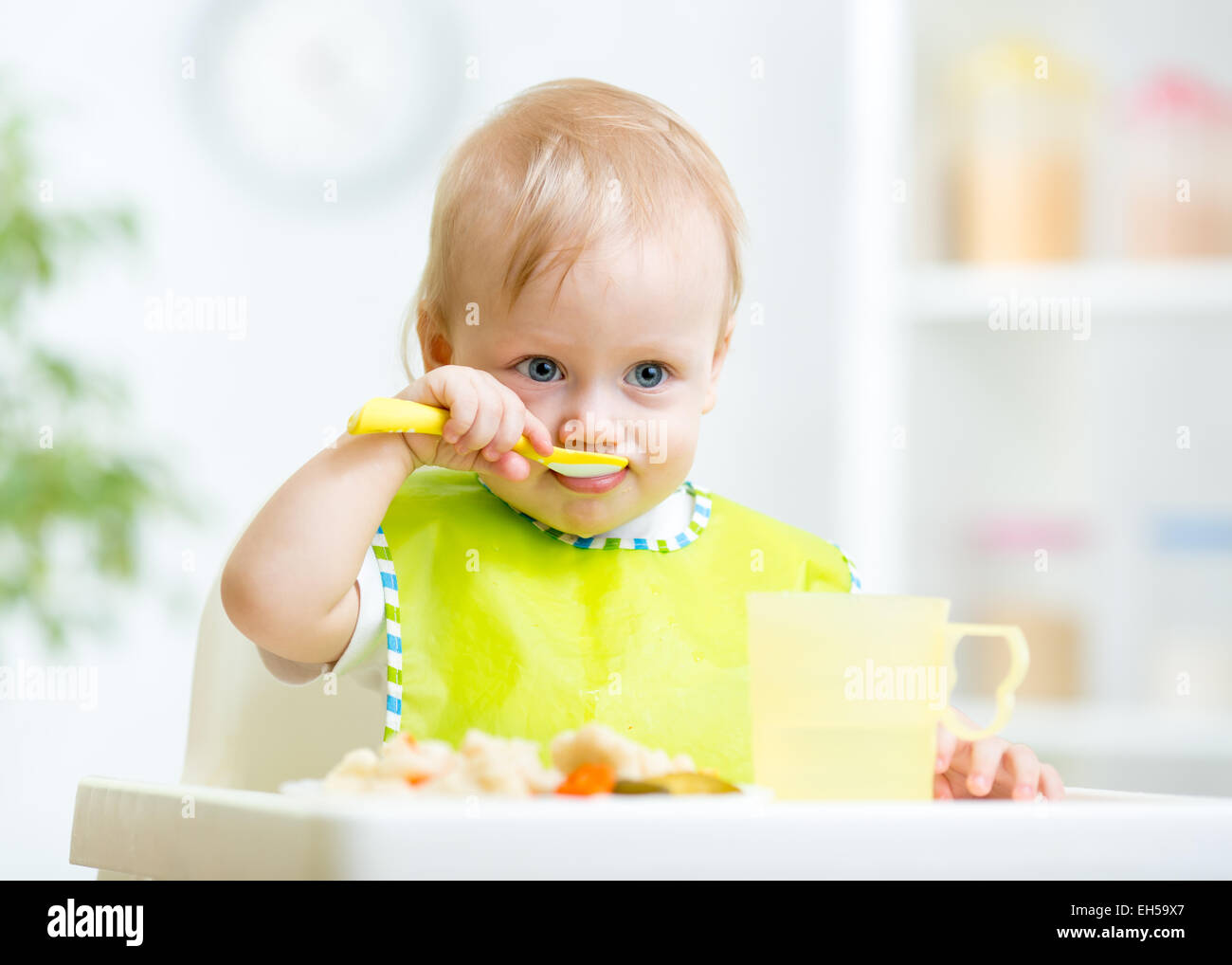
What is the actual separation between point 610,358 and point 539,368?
1.9 inches

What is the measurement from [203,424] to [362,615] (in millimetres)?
1830

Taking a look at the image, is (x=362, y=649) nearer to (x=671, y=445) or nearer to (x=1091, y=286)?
(x=671, y=445)

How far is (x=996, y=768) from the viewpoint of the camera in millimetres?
742

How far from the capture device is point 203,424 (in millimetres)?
2561

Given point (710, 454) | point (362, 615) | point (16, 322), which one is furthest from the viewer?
point (710, 454)

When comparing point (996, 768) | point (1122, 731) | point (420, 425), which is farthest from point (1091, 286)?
point (420, 425)

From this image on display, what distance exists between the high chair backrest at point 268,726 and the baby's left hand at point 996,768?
16.3 inches

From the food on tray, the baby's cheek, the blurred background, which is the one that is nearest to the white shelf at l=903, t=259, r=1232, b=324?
the blurred background

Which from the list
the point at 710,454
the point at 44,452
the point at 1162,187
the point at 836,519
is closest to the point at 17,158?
the point at 44,452

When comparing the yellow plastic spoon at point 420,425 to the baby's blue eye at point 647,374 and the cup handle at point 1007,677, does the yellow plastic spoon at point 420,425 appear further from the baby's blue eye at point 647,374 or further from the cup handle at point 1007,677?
the cup handle at point 1007,677

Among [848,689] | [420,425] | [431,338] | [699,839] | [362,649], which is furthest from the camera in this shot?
[431,338]

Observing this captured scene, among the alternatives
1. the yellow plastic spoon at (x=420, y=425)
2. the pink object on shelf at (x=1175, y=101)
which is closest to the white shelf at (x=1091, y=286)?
the pink object on shelf at (x=1175, y=101)

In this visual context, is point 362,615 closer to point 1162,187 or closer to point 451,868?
point 451,868

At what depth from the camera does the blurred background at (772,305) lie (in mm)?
2074
